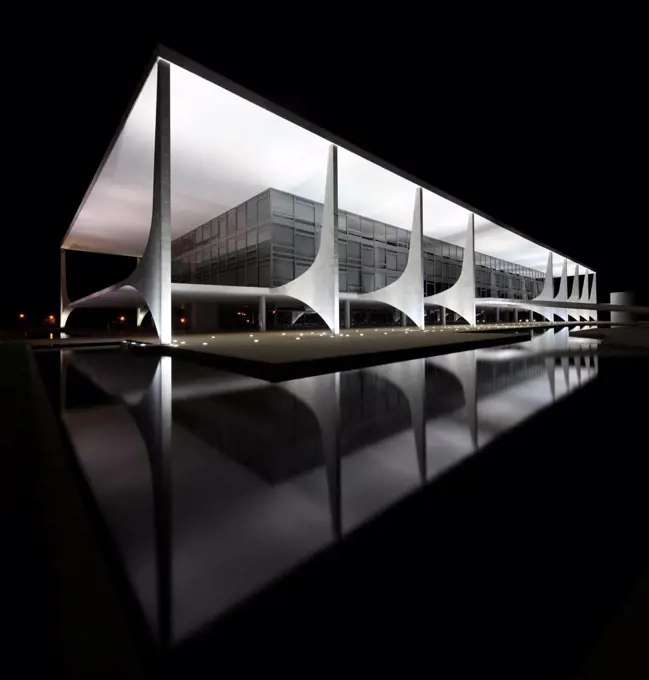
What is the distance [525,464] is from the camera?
2.39 meters

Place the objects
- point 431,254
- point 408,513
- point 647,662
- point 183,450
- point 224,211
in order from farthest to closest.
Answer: point 431,254, point 224,211, point 183,450, point 408,513, point 647,662

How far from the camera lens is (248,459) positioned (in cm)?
251

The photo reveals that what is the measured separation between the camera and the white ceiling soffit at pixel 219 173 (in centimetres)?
1080

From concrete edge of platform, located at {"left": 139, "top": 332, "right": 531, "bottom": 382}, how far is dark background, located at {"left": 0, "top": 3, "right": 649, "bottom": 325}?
549cm

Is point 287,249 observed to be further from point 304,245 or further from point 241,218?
point 241,218

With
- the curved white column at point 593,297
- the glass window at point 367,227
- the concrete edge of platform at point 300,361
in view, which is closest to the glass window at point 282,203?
the glass window at point 367,227

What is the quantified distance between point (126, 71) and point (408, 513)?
1136cm

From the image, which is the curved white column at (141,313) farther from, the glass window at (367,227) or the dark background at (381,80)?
the glass window at (367,227)

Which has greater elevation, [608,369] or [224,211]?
[224,211]

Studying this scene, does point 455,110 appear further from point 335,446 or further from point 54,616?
point 54,616

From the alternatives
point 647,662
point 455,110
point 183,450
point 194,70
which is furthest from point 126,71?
point 647,662

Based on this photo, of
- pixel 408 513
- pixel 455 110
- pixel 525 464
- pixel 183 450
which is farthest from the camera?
pixel 455 110

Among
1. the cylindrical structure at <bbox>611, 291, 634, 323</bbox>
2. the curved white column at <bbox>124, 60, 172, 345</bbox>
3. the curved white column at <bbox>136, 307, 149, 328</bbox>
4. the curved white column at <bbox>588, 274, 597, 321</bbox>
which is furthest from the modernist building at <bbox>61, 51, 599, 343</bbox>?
the curved white column at <bbox>588, 274, 597, 321</bbox>

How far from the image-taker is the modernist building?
33.1 ft
